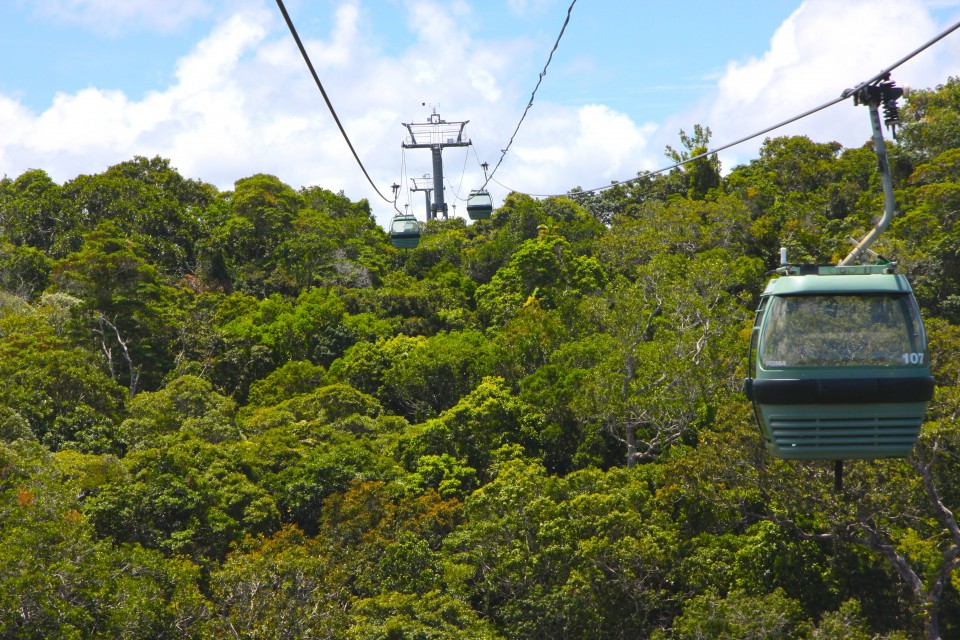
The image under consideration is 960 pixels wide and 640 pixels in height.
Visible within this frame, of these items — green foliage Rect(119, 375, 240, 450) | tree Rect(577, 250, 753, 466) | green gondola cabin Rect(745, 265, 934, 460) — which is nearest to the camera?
green gondola cabin Rect(745, 265, 934, 460)

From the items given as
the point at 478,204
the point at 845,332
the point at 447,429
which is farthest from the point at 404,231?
the point at 845,332

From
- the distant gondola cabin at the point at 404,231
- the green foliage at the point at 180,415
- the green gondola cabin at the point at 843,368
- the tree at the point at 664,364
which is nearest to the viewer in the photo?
the green gondola cabin at the point at 843,368

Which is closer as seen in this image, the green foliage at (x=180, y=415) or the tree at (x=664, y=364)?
the tree at (x=664, y=364)

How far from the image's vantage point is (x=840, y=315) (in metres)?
8.00

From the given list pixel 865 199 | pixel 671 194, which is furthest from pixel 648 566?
pixel 671 194

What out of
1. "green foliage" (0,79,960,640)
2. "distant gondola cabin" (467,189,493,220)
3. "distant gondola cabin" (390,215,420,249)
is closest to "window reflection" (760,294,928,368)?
"green foliage" (0,79,960,640)

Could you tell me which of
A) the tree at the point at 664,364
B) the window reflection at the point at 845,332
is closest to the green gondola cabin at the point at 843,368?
the window reflection at the point at 845,332

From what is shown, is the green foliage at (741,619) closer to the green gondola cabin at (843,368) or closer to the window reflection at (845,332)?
the green gondola cabin at (843,368)

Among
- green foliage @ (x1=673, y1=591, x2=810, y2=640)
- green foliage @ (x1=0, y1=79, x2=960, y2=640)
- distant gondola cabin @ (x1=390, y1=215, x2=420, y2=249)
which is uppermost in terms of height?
distant gondola cabin @ (x1=390, y1=215, x2=420, y2=249)

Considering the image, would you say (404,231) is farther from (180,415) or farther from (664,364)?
(180,415)

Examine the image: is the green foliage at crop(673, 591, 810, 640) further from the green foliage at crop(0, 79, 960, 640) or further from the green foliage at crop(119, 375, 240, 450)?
the green foliage at crop(119, 375, 240, 450)

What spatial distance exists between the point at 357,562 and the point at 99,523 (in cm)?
617

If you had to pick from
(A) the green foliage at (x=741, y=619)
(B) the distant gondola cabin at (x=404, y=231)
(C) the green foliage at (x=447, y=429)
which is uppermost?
(B) the distant gondola cabin at (x=404, y=231)

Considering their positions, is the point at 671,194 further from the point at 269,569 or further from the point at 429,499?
the point at 269,569
